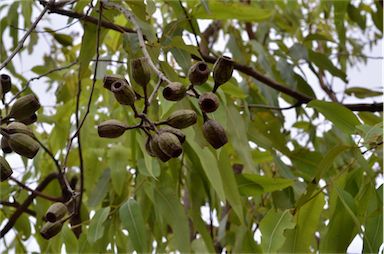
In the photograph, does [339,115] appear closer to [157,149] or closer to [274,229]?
[274,229]

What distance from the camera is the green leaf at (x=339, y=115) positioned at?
2.58ft

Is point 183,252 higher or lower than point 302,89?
lower

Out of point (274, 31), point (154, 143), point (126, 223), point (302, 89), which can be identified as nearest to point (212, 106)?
point (154, 143)

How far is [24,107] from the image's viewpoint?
0.52m

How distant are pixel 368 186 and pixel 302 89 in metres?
0.40

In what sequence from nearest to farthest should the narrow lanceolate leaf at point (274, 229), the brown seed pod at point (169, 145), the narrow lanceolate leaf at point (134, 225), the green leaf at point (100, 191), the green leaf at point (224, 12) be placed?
1. the brown seed pod at point (169, 145)
2. the narrow lanceolate leaf at point (274, 229)
3. the narrow lanceolate leaf at point (134, 225)
4. the green leaf at point (224, 12)
5. the green leaf at point (100, 191)

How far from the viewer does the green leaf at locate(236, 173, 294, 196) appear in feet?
3.02

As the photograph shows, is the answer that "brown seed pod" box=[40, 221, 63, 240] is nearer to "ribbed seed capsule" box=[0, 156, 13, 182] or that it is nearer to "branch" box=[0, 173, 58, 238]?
"ribbed seed capsule" box=[0, 156, 13, 182]

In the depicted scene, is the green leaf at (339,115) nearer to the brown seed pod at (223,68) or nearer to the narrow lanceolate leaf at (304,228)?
the narrow lanceolate leaf at (304,228)

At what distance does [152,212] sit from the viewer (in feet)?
3.44

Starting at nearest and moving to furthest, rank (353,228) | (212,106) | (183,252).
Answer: (212,106), (353,228), (183,252)

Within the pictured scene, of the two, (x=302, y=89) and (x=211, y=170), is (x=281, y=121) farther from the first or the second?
(x=211, y=170)

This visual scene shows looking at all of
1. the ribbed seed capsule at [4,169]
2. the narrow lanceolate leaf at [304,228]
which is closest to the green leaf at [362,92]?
the narrow lanceolate leaf at [304,228]

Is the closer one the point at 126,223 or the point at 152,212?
the point at 126,223
